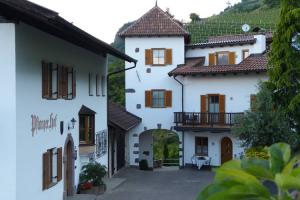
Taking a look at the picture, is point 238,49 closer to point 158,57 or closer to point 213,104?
point 213,104

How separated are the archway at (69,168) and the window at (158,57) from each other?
14.5 meters

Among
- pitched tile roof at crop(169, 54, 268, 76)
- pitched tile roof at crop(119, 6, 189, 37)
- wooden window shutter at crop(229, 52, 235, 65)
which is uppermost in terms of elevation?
pitched tile roof at crop(119, 6, 189, 37)

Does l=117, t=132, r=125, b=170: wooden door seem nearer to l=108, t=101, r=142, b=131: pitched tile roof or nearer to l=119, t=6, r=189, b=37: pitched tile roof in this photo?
l=108, t=101, r=142, b=131: pitched tile roof

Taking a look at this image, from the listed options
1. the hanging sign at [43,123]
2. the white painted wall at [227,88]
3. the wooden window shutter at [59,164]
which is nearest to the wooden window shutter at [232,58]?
the white painted wall at [227,88]

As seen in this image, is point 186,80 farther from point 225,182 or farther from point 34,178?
point 225,182

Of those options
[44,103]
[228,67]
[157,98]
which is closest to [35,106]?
[44,103]

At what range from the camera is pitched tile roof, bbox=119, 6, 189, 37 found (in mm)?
31625

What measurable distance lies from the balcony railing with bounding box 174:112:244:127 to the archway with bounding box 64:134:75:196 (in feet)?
41.2

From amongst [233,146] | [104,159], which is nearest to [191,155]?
[233,146]

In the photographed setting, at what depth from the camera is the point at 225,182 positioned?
6.44 ft

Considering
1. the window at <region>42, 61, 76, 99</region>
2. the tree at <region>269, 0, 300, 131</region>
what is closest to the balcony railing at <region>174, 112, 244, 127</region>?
the tree at <region>269, 0, 300, 131</region>

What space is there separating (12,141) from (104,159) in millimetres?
11062

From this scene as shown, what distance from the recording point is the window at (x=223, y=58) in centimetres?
3139

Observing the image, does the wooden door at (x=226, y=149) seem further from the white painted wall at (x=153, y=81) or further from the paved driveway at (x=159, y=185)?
the white painted wall at (x=153, y=81)
